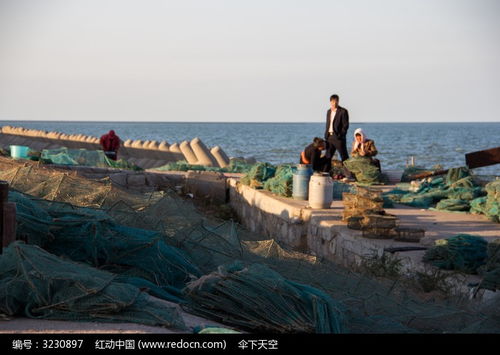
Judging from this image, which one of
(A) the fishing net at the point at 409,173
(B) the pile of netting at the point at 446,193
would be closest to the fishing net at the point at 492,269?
(B) the pile of netting at the point at 446,193

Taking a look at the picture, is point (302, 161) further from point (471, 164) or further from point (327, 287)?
point (327, 287)

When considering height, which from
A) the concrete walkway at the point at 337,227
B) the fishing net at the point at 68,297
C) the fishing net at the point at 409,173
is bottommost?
the concrete walkway at the point at 337,227

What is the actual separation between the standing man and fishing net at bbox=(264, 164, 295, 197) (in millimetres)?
1199

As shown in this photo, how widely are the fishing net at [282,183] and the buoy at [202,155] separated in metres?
8.52

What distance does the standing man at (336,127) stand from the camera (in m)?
16.8

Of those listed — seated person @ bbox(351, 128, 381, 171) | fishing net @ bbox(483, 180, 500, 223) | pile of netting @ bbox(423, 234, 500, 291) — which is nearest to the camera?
pile of netting @ bbox(423, 234, 500, 291)

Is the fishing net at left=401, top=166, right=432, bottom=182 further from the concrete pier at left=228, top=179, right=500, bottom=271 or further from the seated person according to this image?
the concrete pier at left=228, top=179, right=500, bottom=271

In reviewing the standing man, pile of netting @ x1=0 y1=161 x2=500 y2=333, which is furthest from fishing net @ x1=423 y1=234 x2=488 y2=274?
the standing man

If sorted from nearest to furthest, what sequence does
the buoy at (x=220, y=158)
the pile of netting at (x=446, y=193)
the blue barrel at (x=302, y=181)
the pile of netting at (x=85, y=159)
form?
the pile of netting at (x=446, y=193) < the blue barrel at (x=302, y=181) < the pile of netting at (x=85, y=159) < the buoy at (x=220, y=158)

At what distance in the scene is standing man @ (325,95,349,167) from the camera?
16828 millimetres

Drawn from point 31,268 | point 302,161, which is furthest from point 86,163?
point 31,268

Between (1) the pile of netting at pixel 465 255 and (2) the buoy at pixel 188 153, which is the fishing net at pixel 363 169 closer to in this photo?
(1) the pile of netting at pixel 465 255

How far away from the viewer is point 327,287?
6.71m

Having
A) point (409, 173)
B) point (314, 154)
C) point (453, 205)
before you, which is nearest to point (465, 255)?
point (453, 205)
